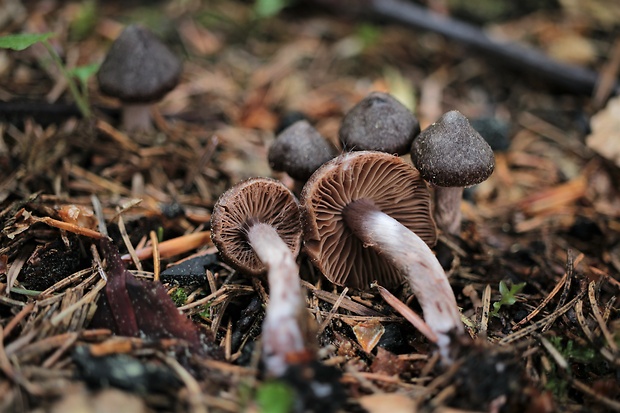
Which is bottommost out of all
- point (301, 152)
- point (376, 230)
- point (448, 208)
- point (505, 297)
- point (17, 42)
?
point (505, 297)

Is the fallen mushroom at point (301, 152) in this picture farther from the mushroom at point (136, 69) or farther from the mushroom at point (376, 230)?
the mushroom at point (136, 69)

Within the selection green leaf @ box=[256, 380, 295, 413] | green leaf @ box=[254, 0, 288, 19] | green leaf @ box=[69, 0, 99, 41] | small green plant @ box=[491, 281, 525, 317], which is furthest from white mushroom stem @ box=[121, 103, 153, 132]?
small green plant @ box=[491, 281, 525, 317]

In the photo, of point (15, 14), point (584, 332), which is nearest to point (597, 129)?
point (584, 332)

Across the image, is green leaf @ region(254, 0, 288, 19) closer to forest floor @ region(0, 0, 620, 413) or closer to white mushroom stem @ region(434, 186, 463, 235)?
forest floor @ region(0, 0, 620, 413)

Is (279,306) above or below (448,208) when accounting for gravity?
above

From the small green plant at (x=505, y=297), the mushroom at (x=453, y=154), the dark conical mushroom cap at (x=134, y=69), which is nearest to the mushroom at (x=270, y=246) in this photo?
the mushroom at (x=453, y=154)

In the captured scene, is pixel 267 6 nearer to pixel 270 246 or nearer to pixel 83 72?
pixel 83 72

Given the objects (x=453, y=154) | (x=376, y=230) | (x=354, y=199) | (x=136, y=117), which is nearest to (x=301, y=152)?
(x=354, y=199)
